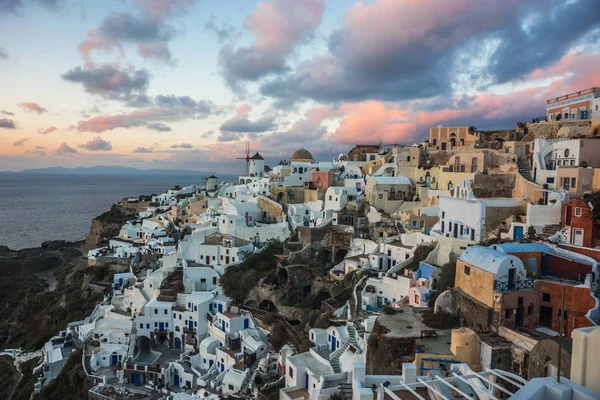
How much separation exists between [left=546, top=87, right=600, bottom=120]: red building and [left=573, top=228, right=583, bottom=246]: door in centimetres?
1924

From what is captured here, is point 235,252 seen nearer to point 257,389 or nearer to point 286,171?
point 257,389

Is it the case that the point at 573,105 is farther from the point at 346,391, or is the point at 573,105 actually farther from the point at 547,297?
the point at 346,391

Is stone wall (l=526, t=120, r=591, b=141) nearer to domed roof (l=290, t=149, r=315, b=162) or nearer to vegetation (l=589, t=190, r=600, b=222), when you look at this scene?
vegetation (l=589, t=190, r=600, b=222)

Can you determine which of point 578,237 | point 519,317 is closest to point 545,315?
point 519,317

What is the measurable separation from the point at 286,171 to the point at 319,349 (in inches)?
1309

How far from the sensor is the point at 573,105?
35688mm

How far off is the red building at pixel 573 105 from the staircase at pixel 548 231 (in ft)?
58.0

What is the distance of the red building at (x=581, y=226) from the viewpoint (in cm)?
1947

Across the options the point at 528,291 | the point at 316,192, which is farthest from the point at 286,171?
the point at 528,291

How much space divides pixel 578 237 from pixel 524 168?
11257 mm

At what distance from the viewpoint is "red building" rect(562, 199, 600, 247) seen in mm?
19469

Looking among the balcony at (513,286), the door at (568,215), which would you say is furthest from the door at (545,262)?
the door at (568,215)

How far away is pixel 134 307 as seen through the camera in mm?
37406

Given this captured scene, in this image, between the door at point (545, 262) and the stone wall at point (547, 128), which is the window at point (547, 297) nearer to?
the door at point (545, 262)
